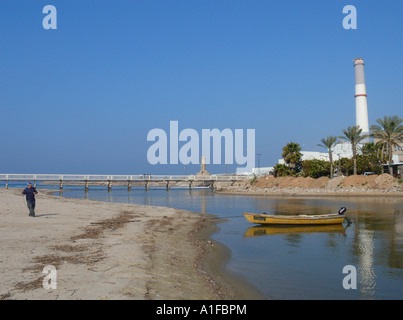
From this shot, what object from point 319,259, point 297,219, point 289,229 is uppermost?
point 297,219

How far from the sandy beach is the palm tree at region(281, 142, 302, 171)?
69.7 metres

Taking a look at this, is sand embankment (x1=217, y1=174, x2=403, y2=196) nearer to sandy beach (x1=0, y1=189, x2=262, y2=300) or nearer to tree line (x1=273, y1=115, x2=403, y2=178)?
tree line (x1=273, y1=115, x2=403, y2=178)

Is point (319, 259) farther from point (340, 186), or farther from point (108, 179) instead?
point (108, 179)

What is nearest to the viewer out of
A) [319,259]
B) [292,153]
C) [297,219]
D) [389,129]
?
[319,259]

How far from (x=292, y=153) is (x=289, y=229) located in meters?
64.7

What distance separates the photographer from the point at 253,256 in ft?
49.4

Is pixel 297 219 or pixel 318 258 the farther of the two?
pixel 297 219

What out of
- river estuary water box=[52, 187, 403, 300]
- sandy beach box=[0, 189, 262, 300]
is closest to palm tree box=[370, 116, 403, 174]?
river estuary water box=[52, 187, 403, 300]

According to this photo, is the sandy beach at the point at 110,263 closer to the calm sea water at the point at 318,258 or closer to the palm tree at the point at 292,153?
the calm sea water at the point at 318,258

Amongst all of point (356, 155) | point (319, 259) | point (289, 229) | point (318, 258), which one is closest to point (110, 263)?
point (319, 259)

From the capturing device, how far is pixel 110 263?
10.3 m
